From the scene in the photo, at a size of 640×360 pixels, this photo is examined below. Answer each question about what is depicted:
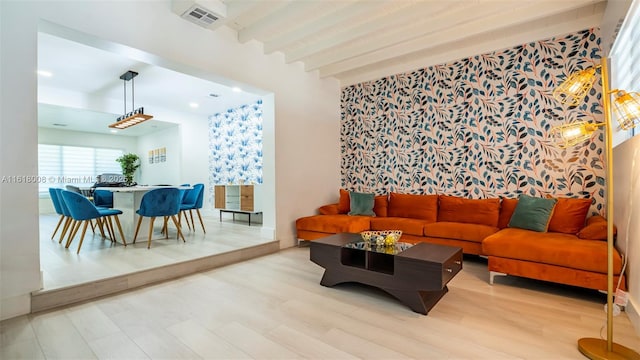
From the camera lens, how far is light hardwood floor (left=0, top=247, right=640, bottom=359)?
74.0 inches

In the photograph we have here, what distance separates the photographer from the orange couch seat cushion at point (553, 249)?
2582mm

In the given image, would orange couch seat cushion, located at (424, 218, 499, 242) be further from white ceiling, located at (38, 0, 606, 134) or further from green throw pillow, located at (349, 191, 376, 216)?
white ceiling, located at (38, 0, 606, 134)

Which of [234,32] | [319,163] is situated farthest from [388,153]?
[234,32]

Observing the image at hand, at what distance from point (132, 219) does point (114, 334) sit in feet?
9.61

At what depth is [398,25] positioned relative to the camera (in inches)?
145

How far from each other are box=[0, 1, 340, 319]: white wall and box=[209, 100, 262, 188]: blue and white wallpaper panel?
77.7 inches

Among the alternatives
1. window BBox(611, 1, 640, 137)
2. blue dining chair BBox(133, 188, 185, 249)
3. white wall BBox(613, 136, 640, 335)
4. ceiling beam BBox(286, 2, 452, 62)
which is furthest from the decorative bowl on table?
blue dining chair BBox(133, 188, 185, 249)

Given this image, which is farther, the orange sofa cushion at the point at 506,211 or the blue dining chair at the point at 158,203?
the blue dining chair at the point at 158,203

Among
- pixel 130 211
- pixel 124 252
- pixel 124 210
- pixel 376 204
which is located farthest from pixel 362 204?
pixel 124 210

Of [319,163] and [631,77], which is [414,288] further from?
[319,163]

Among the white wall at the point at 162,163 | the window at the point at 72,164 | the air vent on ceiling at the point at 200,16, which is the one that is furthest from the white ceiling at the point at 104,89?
the air vent on ceiling at the point at 200,16

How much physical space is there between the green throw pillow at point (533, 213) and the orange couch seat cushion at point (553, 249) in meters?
0.20

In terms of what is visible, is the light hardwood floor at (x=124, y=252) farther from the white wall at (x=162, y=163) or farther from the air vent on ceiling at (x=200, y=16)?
the white wall at (x=162, y=163)

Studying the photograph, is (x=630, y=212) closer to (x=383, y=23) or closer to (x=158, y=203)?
(x=383, y=23)
